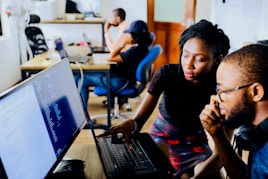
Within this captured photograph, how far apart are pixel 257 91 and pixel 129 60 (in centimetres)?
232

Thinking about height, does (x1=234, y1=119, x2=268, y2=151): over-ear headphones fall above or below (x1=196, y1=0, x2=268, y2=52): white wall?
below

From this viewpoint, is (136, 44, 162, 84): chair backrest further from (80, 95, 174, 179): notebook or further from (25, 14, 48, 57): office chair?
(80, 95, 174, 179): notebook

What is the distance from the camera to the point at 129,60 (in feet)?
10.7

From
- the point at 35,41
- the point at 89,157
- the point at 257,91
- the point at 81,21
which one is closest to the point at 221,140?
the point at 257,91

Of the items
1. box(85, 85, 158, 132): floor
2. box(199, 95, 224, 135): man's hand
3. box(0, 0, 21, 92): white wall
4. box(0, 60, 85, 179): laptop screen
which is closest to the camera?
box(0, 60, 85, 179): laptop screen

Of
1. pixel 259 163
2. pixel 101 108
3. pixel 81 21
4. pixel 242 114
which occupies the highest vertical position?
pixel 81 21

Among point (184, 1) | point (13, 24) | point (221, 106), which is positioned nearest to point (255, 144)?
point (221, 106)

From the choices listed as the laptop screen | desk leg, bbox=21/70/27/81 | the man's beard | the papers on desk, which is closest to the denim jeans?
the papers on desk

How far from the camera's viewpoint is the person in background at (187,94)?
1562mm

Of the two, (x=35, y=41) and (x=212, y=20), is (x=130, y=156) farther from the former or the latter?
(x=212, y=20)

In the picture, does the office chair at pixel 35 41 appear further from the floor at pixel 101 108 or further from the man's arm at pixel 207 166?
the man's arm at pixel 207 166

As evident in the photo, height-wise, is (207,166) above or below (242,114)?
below

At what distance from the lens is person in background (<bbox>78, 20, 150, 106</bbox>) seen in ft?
10.7

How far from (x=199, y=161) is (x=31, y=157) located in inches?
35.3
